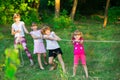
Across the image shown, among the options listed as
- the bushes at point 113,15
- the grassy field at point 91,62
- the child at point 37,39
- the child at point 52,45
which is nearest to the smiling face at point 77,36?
the child at point 52,45

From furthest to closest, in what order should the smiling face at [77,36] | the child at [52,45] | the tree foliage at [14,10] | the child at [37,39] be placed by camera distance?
the tree foliage at [14,10] < the child at [37,39] < the child at [52,45] < the smiling face at [77,36]

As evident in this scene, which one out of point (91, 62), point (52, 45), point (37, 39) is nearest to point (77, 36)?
point (52, 45)

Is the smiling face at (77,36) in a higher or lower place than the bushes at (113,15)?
higher

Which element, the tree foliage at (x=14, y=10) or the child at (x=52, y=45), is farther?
the tree foliage at (x=14, y=10)

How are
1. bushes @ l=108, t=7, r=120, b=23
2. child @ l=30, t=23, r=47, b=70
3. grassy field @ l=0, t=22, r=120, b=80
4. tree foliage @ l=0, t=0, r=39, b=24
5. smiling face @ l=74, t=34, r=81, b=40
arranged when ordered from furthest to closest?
bushes @ l=108, t=7, r=120, b=23, tree foliage @ l=0, t=0, r=39, b=24, child @ l=30, t=23, r=47, b=70, grassy field @ l=0, t=22, r=120, b=80, smiling face @ l=74, t=34, r=81, b=40

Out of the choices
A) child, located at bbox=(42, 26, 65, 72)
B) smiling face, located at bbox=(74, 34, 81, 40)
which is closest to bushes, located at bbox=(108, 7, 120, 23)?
child, located at bbox=(42, 26, 65, 72)

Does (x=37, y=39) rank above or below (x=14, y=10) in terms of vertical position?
above

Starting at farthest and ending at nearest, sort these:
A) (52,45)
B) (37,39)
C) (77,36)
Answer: (37,39) → (52,45) → (77,36)

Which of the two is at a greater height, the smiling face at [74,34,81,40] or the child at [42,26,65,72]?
the smiling face at [74,34,81,40]

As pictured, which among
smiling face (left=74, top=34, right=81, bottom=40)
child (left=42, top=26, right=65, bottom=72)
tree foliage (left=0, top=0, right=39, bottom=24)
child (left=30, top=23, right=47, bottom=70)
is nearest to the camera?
smiling face (left=74, top=34, right=81, bottom=40)

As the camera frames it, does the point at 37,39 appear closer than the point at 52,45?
No

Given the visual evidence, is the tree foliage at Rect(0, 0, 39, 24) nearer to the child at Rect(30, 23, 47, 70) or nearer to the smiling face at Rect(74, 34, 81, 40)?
the child at Rect(30, 23, 47, 70)

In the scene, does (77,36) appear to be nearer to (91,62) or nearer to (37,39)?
(37,39)

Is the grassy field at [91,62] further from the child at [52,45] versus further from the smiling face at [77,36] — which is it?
the smiling face at [77,36]
